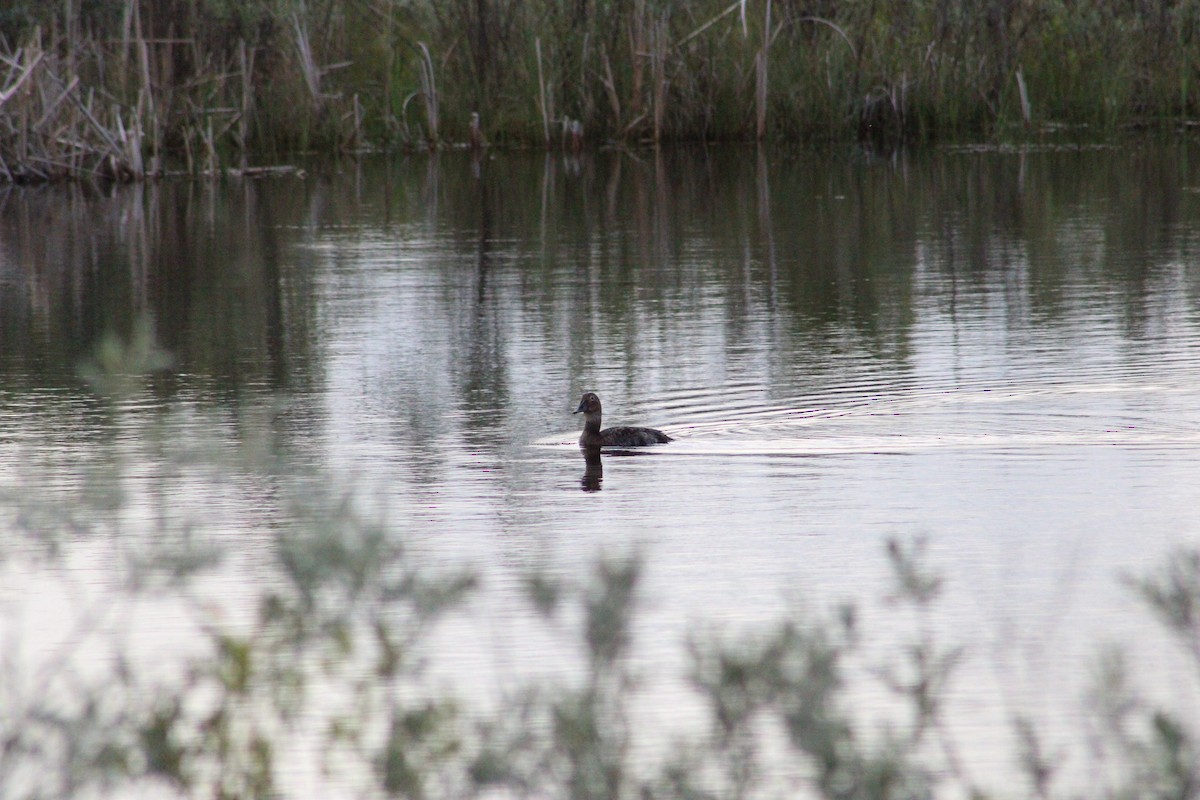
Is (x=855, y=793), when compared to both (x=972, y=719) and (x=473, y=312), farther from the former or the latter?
(x=473, y=312)

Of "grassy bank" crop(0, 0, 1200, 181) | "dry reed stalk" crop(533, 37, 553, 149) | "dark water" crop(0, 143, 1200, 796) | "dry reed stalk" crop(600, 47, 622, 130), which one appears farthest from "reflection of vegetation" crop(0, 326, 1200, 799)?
"dry reed stalk" crop(533, 37, 553, 149)

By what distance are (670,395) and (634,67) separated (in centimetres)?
1480

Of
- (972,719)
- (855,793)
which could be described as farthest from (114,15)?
(855,793)

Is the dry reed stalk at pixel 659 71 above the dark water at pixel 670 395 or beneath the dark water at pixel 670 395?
above

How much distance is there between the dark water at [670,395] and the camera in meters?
6.09

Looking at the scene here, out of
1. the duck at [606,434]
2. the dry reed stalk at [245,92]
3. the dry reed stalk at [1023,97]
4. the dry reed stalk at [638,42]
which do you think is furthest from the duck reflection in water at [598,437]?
the dry reed stalk at [1023,97]

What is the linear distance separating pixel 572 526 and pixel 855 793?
4.27 metres

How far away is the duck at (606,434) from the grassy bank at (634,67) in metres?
14.9

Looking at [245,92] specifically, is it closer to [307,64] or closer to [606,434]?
[307,64]

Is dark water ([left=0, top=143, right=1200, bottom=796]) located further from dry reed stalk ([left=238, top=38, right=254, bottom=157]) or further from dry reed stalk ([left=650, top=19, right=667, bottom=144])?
dry reed stalk ([left=650, top=19, right=667, bottom=144])

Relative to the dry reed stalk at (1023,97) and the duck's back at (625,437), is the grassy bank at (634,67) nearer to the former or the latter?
the dry reed stalk at (1023,97)

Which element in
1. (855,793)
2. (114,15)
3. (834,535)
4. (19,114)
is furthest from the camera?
(114,15)

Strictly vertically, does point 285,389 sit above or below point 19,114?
below

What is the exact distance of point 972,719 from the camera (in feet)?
16.1
